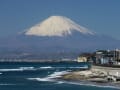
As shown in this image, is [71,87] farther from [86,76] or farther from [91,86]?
[86,76]

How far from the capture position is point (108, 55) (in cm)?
16500

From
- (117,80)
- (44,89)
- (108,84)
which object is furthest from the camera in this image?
(117,80)

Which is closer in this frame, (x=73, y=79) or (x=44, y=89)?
(x=44, y=89)

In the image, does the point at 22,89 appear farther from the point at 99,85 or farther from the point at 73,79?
the point at 73,79

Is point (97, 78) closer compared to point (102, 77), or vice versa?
point (97, 78)

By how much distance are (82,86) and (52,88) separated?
475cm

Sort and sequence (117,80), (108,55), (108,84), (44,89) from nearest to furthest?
(44,89) → (108,84) → (117,80) → (108,55)

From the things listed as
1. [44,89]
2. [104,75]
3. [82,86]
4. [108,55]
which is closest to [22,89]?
[44,89]

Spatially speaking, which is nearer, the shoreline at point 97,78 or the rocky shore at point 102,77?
the shoreline at point 97,78

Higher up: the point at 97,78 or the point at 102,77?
the point at 102,77

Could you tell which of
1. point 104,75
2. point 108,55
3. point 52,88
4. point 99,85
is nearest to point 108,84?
point 99,85

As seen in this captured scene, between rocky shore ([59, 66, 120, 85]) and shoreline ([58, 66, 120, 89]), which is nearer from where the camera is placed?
shoreline ([58, 66, 120, 89])

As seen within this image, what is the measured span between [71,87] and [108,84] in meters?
5.70

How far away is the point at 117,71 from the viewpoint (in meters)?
95.7
